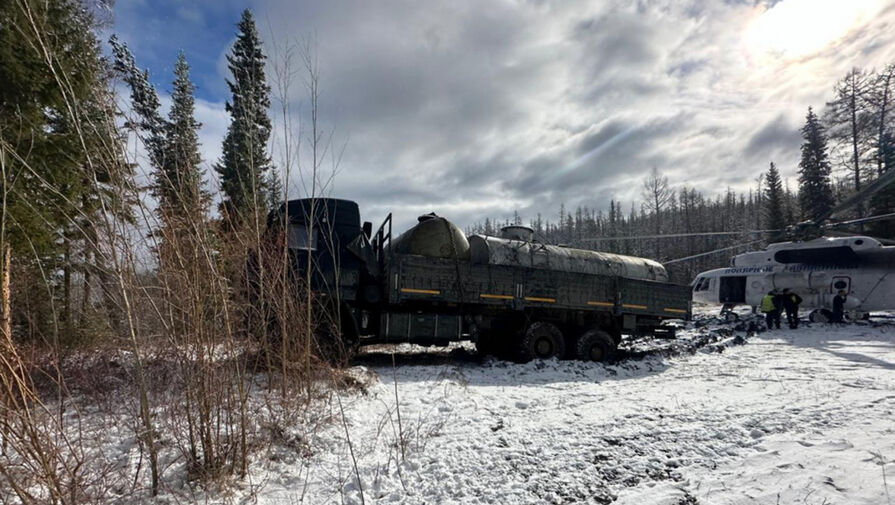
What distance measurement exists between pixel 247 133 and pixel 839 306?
1995cm

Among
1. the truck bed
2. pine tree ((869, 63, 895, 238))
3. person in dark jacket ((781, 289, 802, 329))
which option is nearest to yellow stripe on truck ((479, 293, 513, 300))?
the truck bed

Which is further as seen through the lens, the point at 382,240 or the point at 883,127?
the point at 883,127

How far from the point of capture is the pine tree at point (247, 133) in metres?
3.69

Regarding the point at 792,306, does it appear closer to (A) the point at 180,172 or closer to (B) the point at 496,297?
(B) the point at 496,297

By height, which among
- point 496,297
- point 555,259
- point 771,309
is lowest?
point 771,309

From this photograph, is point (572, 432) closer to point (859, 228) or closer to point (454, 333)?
point (454, 333)

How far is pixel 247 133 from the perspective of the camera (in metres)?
3.80

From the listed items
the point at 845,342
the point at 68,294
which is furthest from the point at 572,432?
the point at 845,342

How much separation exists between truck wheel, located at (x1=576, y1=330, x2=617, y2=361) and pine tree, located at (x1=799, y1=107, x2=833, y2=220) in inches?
1231

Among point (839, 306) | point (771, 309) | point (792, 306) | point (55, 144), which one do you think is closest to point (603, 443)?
point (55, 144)

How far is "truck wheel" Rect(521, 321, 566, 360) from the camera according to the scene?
909 centimetres

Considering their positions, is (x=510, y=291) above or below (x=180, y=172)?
below

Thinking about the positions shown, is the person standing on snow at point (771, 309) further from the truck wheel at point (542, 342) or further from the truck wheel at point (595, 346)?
the truck wheel at point (542, 342)

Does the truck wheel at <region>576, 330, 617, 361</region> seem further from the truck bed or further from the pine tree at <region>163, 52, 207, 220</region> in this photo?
the pine tree at <region>163, 52, 207, 220</region>
